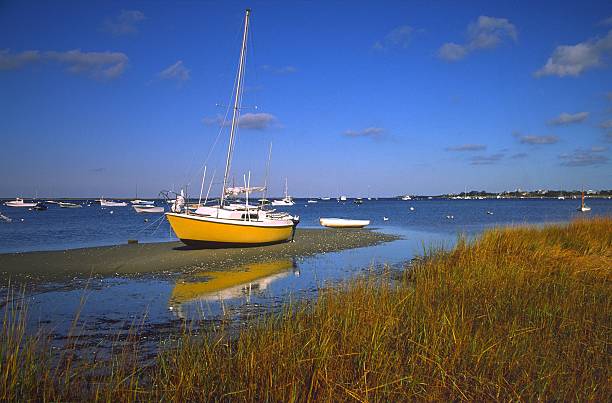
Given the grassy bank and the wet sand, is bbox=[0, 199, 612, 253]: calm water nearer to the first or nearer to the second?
the wet sand

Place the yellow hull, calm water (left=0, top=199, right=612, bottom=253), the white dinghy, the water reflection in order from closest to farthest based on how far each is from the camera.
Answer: the water reflection
the yellow hull
calm water (left=0, top=199, right=612, bottom=253)
the white dinghy

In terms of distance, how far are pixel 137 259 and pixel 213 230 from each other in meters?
3.68

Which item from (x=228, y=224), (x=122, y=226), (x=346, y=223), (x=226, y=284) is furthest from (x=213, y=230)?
(x=122, y=226)

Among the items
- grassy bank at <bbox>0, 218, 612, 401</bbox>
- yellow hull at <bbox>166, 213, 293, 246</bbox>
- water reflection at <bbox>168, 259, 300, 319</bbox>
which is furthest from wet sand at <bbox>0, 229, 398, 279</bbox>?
grassy bank at <bbox>0, 218, 612, 401</bbox>

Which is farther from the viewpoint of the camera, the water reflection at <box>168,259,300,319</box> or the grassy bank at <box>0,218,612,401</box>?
the water reflection at <box>168,259,300,319</box>

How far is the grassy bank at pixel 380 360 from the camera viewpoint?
4.39 m

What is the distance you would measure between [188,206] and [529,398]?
19609 mm

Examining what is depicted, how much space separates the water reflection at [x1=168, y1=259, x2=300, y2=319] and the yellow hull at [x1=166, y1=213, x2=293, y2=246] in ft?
12.8

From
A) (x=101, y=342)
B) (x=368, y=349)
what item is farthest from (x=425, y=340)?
(x=101, y=342)

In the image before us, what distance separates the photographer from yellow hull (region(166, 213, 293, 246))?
69.4ft

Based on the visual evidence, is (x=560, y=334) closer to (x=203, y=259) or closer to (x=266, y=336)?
(x=266, y=336)

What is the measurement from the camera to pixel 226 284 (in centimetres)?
1356

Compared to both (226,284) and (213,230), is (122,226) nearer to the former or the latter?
(213,230)

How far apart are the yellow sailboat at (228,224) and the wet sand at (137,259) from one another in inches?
21.2
